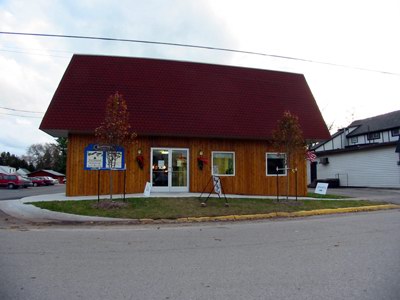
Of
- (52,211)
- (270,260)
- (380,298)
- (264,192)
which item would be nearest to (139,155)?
(52,211)

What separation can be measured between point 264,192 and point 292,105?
5.12 m

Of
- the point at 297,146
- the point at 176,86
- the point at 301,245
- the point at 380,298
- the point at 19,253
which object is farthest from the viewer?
the point at 176,86

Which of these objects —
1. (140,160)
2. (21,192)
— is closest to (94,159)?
(140,160)

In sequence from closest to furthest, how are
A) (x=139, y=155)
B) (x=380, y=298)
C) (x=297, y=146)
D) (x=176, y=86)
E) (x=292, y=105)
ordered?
(x=380, y=298), (x=297, y=146), (x=139, y=155), (x=176, y=86), (x=292, y=105)

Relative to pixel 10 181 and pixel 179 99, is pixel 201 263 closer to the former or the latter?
pixel 179 99

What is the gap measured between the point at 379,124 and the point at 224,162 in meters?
31.9

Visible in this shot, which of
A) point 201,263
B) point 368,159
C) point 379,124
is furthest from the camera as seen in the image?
point 379,124

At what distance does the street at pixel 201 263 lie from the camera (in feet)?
16.1

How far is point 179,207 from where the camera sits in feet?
44.7

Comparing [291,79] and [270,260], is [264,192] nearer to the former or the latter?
[291,79]

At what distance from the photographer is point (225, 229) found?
1044 cm

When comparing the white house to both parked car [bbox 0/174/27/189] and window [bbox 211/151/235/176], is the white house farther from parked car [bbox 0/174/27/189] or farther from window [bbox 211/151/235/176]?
parked car [bbox 0/174/27/189]

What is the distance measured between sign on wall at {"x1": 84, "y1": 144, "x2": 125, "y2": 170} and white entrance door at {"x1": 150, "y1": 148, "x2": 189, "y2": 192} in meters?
1.51

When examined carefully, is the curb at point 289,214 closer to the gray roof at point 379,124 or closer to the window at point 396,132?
the window at point 396,132
